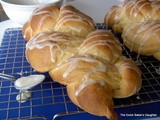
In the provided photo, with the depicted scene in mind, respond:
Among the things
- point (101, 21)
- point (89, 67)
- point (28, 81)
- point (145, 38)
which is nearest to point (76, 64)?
point (89, 67)

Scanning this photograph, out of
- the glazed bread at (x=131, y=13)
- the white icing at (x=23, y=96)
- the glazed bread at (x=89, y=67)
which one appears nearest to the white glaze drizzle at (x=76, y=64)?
the glazed bread at (x=89, y=67)

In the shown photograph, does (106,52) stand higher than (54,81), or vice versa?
(106,52)

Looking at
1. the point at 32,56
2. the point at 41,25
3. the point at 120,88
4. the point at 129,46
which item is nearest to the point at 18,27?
the point at 41,25

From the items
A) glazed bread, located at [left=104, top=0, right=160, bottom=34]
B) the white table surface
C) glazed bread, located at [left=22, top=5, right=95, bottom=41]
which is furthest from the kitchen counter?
glazed bread, located at [left=22, top=5, right=95, bottom=41]

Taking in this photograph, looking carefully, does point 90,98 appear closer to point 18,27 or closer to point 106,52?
point 106,52

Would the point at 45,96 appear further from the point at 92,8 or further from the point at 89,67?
the point at 92,8

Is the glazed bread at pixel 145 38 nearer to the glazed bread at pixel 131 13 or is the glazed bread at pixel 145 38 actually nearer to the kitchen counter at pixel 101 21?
the glazed bread at pixel 131 13
